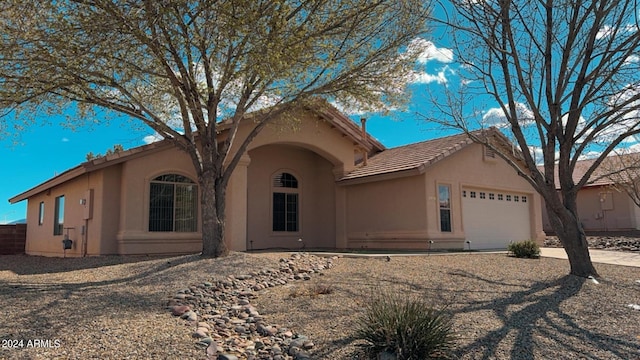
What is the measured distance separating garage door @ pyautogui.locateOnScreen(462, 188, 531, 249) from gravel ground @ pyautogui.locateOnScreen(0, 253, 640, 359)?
580cm

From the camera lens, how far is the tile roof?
16.0 metres

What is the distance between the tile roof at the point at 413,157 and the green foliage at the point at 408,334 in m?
9.83

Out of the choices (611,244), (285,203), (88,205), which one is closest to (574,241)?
(285,203)

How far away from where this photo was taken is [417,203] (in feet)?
52.5

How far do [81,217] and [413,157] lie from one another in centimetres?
1126

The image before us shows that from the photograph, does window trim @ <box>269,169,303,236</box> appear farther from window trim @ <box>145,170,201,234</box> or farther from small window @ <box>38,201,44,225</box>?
small window @ <box>38,201,44,225</box>

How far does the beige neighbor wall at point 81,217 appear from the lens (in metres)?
14.0

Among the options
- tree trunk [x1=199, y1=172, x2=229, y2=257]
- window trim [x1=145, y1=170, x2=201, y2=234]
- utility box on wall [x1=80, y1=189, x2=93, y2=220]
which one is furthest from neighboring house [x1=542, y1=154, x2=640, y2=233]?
utility box on wall [x1=80, y1=189, x2=93, y2=220]

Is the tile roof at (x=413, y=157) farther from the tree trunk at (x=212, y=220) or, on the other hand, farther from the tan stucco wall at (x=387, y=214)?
the tree trunk at (x=212, y=220)

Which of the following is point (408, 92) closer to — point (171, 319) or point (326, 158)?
point (326, 158)

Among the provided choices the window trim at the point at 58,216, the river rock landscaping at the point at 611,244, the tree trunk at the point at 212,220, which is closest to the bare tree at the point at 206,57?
the tree trunk at the point at 212,220

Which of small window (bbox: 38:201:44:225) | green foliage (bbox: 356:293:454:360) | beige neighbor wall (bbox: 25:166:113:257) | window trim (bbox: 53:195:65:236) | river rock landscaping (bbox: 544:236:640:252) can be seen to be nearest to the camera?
green foliage (bbox: 356:293:454:360)

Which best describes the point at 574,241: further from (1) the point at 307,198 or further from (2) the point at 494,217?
(1) the point at 307,198

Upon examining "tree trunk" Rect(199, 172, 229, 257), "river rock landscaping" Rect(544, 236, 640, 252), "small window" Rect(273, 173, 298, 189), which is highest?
"small window" Rect(273, 173, 298, 189)
